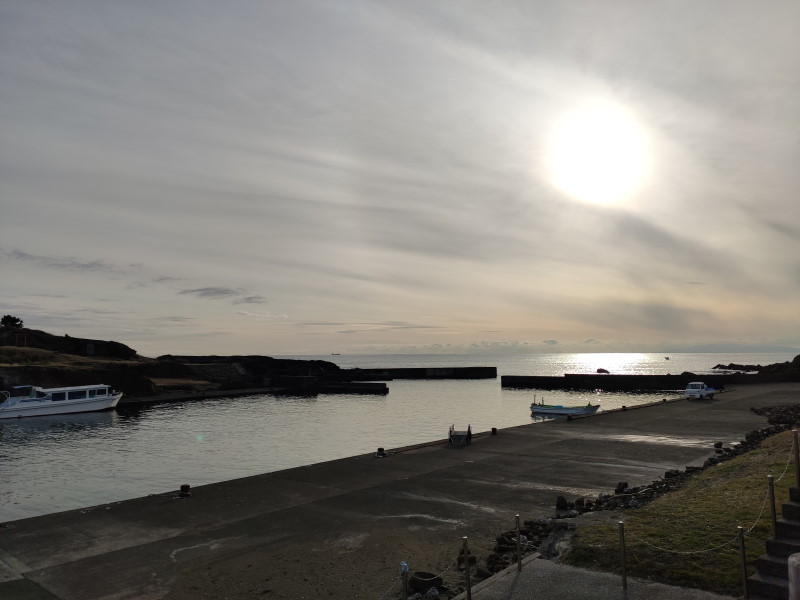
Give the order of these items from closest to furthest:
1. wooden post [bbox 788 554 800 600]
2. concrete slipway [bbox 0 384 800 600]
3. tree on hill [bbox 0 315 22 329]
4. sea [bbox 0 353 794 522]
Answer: wooden post [bbox 788 554 800 600], concrete slipway [bbox 0 384 800 600], sea [bbox 0 353 794 522], tree on hill [bbox 0 315 22 329]

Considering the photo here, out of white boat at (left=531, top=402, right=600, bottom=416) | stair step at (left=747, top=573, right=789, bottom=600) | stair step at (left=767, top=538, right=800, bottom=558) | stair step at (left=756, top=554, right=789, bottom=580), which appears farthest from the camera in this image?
white boat at (left=531, top=402, right=600, bottom=416)

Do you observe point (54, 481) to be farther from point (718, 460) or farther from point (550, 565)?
point (718, 460)

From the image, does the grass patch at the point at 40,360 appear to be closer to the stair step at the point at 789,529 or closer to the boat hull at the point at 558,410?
the boat hull at the point at 558,410

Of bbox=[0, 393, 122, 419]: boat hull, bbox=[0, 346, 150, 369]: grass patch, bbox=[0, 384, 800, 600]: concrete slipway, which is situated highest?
bbox=[0, 346, 150, 369]: grass patch

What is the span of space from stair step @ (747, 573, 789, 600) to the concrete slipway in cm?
287

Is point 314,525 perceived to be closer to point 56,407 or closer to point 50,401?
point 50,401

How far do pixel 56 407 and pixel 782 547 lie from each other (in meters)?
82.6

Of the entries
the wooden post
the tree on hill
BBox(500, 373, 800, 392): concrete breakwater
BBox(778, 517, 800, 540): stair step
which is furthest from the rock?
the tree on hill

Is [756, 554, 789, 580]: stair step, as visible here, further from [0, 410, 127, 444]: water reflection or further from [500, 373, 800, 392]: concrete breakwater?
[500, 373, 800, 392]: concrete breakwater

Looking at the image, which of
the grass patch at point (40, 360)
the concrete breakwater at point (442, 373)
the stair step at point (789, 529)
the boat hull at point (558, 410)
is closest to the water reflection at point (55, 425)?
the grass patch at point (40, 360)

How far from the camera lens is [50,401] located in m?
71.2

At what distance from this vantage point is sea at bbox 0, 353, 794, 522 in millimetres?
32000

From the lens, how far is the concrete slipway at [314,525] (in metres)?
12.2

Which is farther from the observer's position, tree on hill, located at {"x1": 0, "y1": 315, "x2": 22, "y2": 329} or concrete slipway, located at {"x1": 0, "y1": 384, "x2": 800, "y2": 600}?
tree on hill, located at {"x1": 0, "y1": 315, "x2": 22, "y2": 329}
